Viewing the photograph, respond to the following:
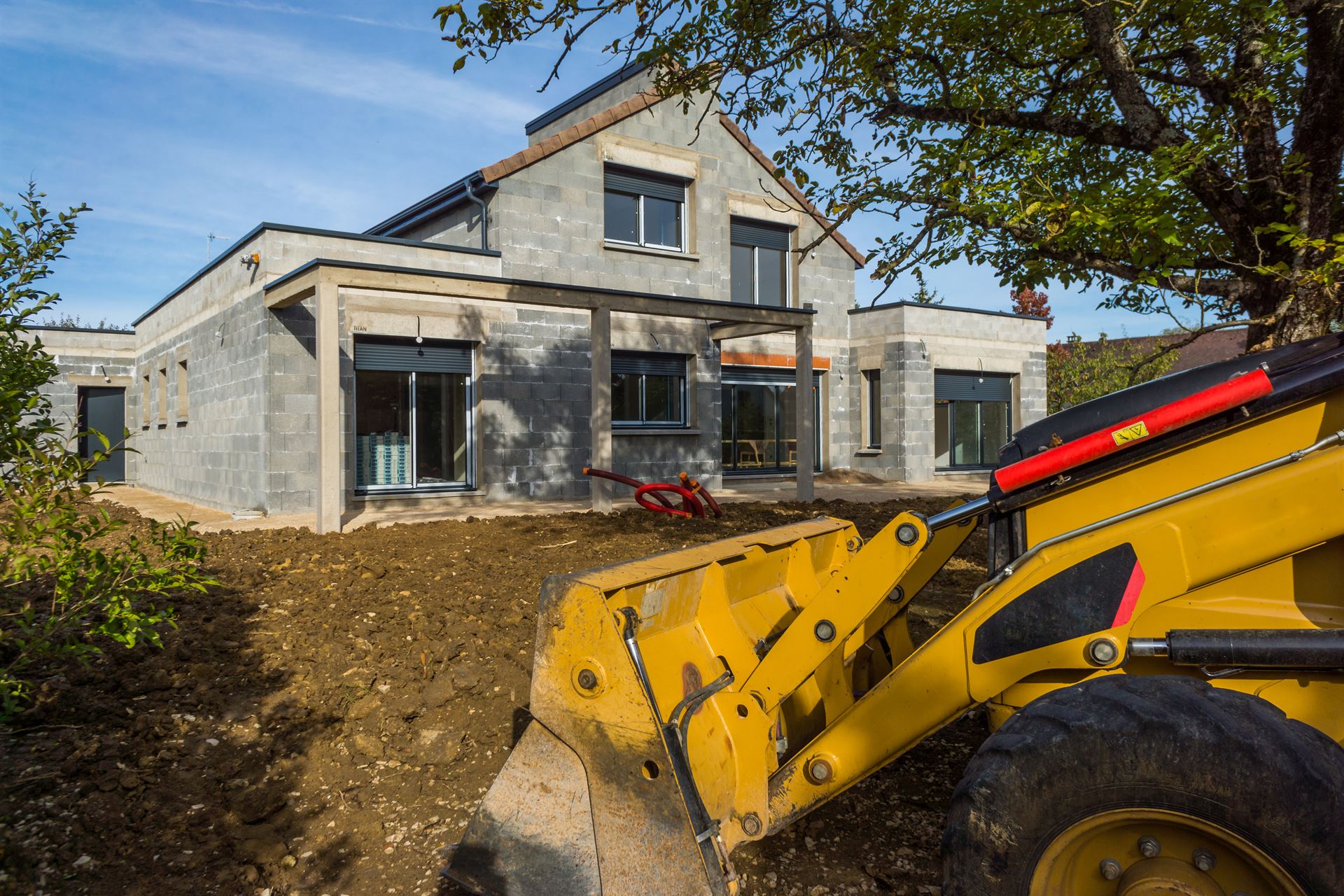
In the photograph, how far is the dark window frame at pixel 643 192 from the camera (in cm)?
1516

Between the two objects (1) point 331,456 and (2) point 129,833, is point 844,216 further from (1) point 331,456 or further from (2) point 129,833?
(1) point 331,456

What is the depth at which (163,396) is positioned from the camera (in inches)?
688

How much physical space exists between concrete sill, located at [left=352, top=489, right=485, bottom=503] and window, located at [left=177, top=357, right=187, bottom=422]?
5533 mm

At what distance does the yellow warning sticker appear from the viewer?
2.21 meters

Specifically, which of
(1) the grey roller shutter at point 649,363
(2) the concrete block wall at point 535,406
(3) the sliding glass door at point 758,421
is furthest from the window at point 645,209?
(3) the sliding glass door at point 758,421

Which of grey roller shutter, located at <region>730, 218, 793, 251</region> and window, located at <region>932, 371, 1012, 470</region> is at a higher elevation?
grey roller shutter, located at <region>730, 218, 793, 251</region>

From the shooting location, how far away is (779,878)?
2809mm

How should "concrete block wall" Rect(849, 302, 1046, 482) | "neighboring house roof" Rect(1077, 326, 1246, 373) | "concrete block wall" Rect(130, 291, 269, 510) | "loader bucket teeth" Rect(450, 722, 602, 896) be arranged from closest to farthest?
"loader bucket teeth" Rect(450, 722, 602, 896), "concrete block wall" Rect(130, 291, 269, 510), "concrete block wall" Rect(849, 302, 1046, 482), "neighboring house roof" Rect(1077, 326, 1246, 373)

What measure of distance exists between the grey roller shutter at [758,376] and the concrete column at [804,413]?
4.13 metres

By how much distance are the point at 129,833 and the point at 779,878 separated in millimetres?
2287

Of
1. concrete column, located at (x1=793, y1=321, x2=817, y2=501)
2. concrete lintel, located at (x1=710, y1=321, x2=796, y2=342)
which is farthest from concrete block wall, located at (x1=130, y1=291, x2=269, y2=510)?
concrete column, located at (x1=793, y1=321, x2=817, y2=501)

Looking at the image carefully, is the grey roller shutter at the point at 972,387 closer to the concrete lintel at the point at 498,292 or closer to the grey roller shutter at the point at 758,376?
the grey roller shutter at the point at 758,376

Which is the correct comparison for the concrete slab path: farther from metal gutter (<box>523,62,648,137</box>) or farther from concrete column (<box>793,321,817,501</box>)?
metal gutter (<box>523,62,648,137</box>)

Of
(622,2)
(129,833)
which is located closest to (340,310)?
(622,2)
